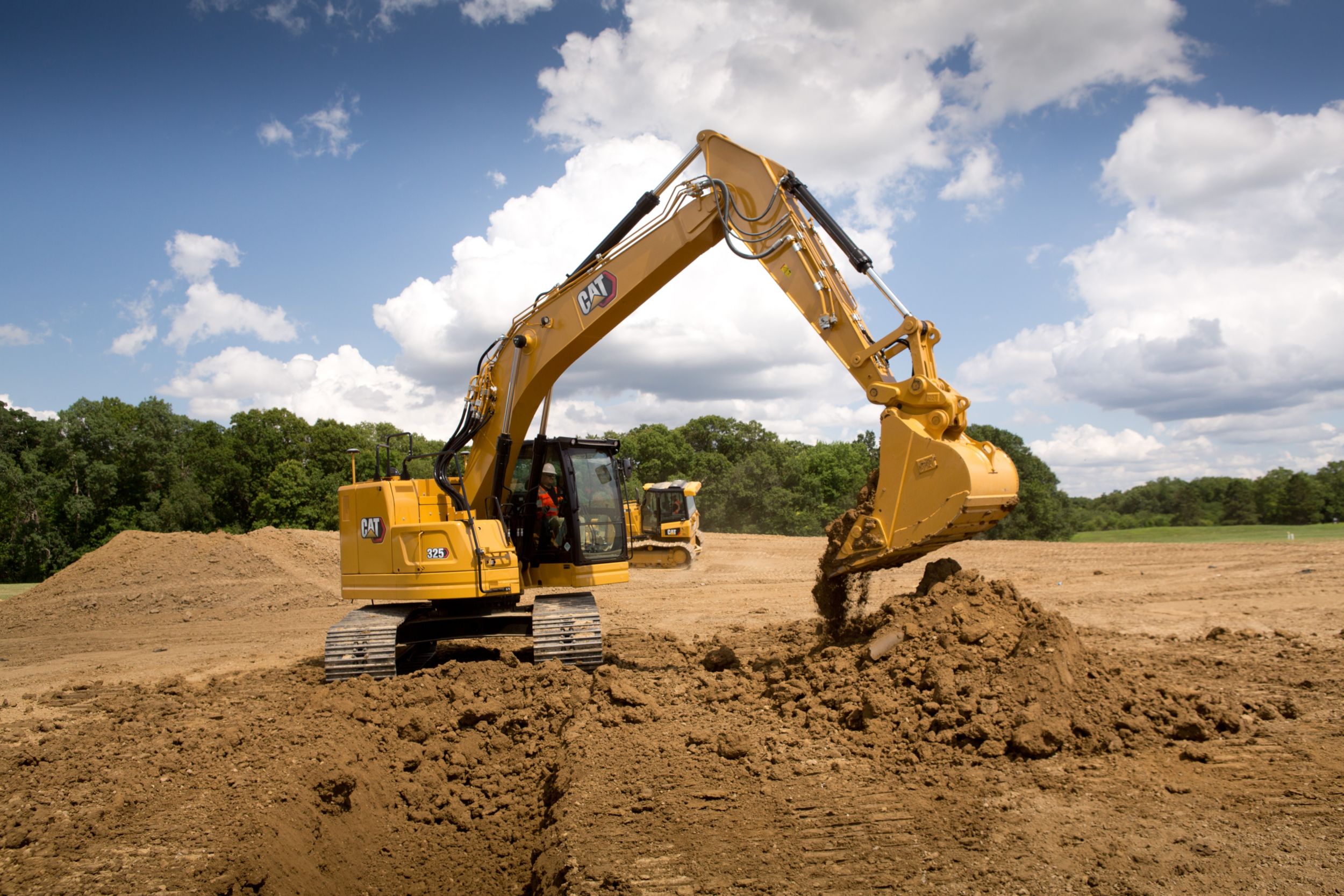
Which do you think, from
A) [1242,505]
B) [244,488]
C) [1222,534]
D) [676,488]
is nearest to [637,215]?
[676,488]

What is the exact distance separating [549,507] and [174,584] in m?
14.2

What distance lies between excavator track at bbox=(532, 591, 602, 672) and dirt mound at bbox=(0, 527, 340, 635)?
11.7 m

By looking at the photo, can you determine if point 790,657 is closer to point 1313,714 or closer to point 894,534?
point 894,534

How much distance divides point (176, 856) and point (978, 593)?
18.9 ft

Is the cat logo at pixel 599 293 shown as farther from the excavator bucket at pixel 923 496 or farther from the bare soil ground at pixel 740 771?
the bare soil ground at pixel 740 771

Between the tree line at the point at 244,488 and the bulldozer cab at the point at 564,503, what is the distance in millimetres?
32585

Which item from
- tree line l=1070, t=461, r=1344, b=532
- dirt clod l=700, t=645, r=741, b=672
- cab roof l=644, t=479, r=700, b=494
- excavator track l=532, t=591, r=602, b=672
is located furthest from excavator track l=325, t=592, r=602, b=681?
tree line l=1070, t=461, r=1344, b=532

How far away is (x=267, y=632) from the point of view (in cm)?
1412

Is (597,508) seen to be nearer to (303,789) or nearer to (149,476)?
(303,789)

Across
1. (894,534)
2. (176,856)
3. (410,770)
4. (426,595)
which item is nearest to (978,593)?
(894,534)

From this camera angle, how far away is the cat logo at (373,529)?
325 inches

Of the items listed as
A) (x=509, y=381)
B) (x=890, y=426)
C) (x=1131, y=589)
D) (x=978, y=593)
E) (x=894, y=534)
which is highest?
(x=509, y=381)

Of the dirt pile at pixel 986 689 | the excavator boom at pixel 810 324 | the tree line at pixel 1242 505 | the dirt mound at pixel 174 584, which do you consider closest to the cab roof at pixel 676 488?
the dirt mound at pixel 174 584

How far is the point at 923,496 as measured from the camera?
5.87 m
